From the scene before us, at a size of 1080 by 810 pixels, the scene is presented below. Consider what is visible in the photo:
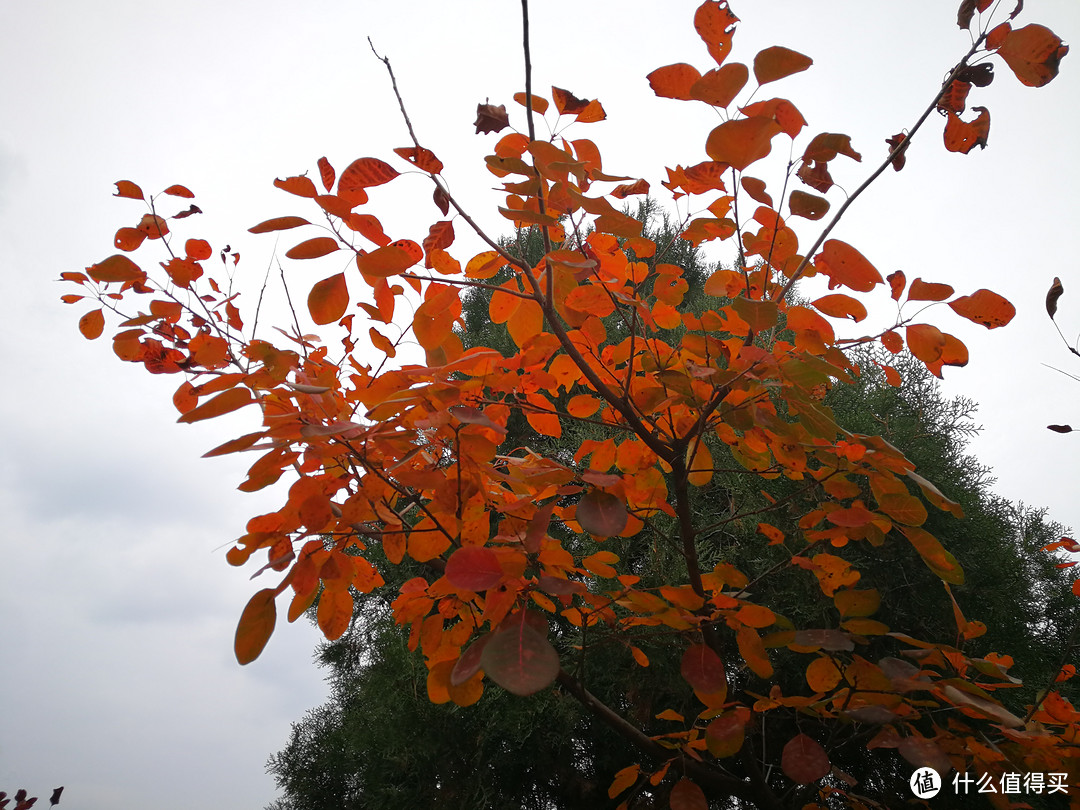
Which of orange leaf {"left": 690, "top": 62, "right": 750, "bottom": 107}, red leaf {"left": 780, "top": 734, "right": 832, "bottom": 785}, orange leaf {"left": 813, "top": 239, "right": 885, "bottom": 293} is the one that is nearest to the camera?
orange leaf {"left": 690, "top": 62, "right": 750, "bottom": 107}

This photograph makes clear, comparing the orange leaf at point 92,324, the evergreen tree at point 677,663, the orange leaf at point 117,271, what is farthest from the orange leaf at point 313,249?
the evergreen tree at point 677,663

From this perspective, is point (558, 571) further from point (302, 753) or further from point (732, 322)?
point (302, 753)

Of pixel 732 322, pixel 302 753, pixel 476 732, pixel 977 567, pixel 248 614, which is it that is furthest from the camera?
pixel 302 753

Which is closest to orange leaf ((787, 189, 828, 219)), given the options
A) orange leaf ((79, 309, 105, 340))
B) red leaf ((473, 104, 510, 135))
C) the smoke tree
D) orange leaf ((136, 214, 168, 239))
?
the smoke tree

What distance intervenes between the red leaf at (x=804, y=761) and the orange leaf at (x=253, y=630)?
0.79 meters

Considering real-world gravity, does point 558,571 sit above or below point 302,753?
above

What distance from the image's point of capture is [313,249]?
2.37ft

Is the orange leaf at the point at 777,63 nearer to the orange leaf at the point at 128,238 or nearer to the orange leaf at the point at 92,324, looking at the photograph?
the orange leaf at the point at 128,238

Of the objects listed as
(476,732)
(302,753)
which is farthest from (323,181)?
(302,753)

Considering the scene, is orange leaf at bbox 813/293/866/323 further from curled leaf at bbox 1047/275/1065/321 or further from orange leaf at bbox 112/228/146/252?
orange leaf at bbox 112/228/146/252

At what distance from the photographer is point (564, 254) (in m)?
0.76

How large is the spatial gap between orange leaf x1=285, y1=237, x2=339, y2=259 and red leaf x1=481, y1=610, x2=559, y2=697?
501mm

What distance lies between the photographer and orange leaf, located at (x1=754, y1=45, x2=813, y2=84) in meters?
0.70

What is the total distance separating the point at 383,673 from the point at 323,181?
10.0ft
